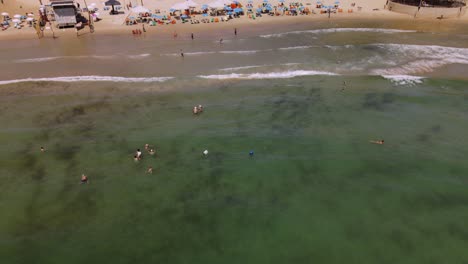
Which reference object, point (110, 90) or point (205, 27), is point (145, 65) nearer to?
point (110, 90)

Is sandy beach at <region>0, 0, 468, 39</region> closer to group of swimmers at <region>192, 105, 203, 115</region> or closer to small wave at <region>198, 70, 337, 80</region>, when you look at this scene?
small wave at <region>198, 70, 337, 80</region>

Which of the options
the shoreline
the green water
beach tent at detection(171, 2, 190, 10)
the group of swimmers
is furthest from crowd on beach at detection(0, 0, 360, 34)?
the group of swimmers

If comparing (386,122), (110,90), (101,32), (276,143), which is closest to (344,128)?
(386,122)

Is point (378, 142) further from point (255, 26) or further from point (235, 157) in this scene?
point (255, 26)

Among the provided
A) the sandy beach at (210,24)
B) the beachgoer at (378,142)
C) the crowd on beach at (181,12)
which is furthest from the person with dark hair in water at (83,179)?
the crowd on beach at (181,12)

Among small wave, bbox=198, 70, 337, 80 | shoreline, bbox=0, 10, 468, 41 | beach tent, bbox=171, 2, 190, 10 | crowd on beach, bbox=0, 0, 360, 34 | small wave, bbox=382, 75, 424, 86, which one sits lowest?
small wave, bbox=382, 75, 424, 86
